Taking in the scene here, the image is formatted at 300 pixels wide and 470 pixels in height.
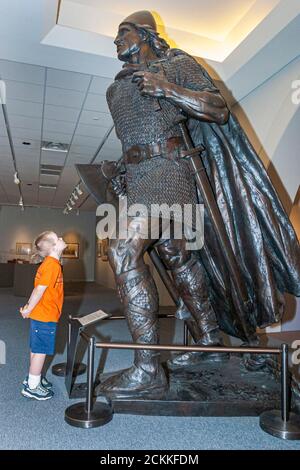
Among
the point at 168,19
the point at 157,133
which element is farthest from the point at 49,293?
the point at 168,19

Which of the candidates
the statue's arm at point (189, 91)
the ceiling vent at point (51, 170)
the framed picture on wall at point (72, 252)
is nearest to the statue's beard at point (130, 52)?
the statue's arm at point (189, 91)

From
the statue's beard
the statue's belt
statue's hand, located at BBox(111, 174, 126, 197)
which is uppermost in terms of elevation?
the statue's beard

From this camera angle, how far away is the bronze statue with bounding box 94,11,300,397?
1.84 metres

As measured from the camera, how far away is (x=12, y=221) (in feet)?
52.5

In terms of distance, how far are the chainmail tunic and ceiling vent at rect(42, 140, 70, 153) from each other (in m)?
5.70

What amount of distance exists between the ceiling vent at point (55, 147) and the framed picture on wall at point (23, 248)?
9.18m

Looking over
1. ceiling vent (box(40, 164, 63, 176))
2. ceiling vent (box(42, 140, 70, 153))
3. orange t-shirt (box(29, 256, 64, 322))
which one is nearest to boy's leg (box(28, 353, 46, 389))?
→ orange t-shirt (box(29, 256, 64, 322))

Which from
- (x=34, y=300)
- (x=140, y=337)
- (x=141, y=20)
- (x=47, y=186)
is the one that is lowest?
(x=140, y=337)

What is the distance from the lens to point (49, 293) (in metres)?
2.19

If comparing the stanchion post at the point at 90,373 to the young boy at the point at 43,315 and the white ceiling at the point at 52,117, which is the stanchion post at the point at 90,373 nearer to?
the young boy at the point at 43,315

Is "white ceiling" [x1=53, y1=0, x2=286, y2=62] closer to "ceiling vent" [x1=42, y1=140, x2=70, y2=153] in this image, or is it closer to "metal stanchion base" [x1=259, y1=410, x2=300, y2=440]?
"metal stanchion base" [x1=259, y1=410, x2=300, y2=440]

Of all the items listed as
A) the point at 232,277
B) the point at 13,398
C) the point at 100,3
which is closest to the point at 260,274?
the point at 232,277

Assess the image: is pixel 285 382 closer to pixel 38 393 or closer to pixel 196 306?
pixel 196 306

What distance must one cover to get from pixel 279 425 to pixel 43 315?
127 centimetres
